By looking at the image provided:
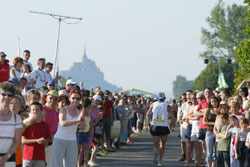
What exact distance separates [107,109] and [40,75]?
Result: 231 inches

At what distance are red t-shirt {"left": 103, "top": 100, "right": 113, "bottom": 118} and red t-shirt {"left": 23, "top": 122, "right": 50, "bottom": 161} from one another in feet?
40.7

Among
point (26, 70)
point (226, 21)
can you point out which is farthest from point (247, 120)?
point (226, 21)

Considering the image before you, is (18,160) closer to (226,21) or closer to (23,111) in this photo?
(23,111)

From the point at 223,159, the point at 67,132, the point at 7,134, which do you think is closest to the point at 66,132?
the point at 67,132

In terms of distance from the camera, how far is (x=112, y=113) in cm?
2684

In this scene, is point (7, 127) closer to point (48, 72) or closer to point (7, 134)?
point (7, 134)

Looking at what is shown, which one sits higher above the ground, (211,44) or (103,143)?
(211,44)

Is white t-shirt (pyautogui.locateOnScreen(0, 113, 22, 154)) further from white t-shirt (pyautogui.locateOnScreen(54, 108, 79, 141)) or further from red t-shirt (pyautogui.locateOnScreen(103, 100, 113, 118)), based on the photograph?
red t-shirt (pyautogui.locateOnScreen(103, 100, 113, 118))

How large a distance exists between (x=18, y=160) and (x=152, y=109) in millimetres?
9446

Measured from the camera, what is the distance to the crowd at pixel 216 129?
16875mm

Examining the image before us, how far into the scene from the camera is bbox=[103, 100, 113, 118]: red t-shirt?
25.2 m

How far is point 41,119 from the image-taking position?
41.7 feet

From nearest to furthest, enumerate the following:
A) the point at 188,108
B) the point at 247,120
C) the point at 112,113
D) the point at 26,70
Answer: the point at 247,120 < the point at 26,70 < the point at 188,108 < the point at 112,113

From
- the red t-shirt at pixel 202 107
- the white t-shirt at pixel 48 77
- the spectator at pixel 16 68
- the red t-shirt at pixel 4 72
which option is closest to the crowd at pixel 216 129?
the red t-shirt at pixel 202 107
